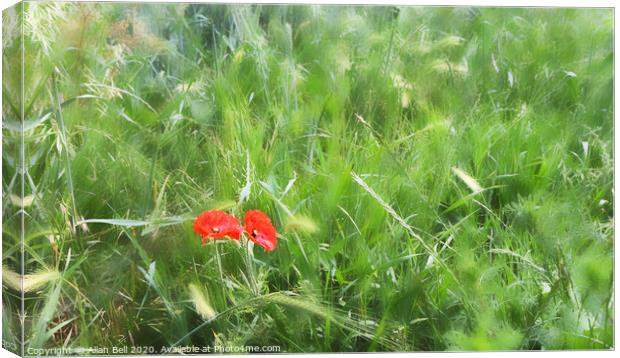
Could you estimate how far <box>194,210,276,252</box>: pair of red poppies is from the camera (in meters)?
3.23

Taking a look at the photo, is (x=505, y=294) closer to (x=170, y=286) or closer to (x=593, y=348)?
(x=593, y=348)

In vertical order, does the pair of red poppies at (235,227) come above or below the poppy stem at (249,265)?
above

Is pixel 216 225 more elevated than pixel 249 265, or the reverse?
pixel 216 225

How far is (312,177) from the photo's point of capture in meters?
3.30

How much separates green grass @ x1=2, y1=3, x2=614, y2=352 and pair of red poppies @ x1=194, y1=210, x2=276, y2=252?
1.1 inches

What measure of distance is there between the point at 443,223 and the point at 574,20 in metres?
0.71

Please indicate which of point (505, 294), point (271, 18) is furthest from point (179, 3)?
point (505, 294)

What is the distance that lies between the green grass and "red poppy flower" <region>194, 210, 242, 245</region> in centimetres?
3

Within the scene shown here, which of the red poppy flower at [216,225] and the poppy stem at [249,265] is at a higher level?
the red poppy flower at [216,225]

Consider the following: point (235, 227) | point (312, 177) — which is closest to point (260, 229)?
point (235, 227)

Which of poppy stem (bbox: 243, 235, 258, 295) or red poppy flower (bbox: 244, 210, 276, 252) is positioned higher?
red poppy flower (bbox: 244, 210, 276, 252)

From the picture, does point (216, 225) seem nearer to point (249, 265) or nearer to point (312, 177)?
point (249, 265)

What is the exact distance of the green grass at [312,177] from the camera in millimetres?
3221

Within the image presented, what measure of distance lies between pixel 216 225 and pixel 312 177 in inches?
11.5
